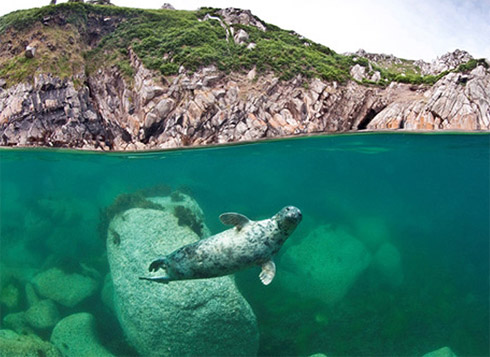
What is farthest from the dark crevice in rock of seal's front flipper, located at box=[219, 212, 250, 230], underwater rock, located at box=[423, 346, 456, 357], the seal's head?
seal's front flipper, located at box=[219, 212, 250, 230]

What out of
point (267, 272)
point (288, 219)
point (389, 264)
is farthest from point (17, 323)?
point (389, 264)

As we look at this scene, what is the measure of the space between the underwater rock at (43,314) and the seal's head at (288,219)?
25.9ft

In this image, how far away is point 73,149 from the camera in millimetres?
16375

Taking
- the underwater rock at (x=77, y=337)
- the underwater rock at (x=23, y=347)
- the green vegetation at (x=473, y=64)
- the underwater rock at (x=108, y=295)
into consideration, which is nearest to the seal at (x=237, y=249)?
the underwater rock at (x=77, y=337)

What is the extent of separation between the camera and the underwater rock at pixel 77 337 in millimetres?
7895

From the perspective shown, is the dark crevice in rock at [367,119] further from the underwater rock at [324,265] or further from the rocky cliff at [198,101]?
the underwater rock at [324,265]

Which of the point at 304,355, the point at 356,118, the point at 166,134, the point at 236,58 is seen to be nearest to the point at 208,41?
the point at 236,58

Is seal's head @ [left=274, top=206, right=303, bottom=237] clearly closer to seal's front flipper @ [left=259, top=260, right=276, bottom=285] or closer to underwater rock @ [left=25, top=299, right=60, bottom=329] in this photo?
seal's front flipper @ [left=259, top=260, right=276, bottom=285]

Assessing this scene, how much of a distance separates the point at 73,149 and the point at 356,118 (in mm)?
14682

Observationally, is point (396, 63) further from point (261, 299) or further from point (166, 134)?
point (261, 299)

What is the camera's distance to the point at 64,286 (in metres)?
9.95

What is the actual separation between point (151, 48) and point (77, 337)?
49.9ft

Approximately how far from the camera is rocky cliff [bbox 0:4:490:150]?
15375 mm

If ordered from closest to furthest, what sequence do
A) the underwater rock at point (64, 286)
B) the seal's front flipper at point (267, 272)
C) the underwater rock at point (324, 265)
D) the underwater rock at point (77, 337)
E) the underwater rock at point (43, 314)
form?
the seal's front flipper at point (267, 272)
the underwater rock at point (77, 337)
the underwater rock at point (43, 314)
the underwater rock at point (64, 286)
the underwater rock at point (324, 265)
